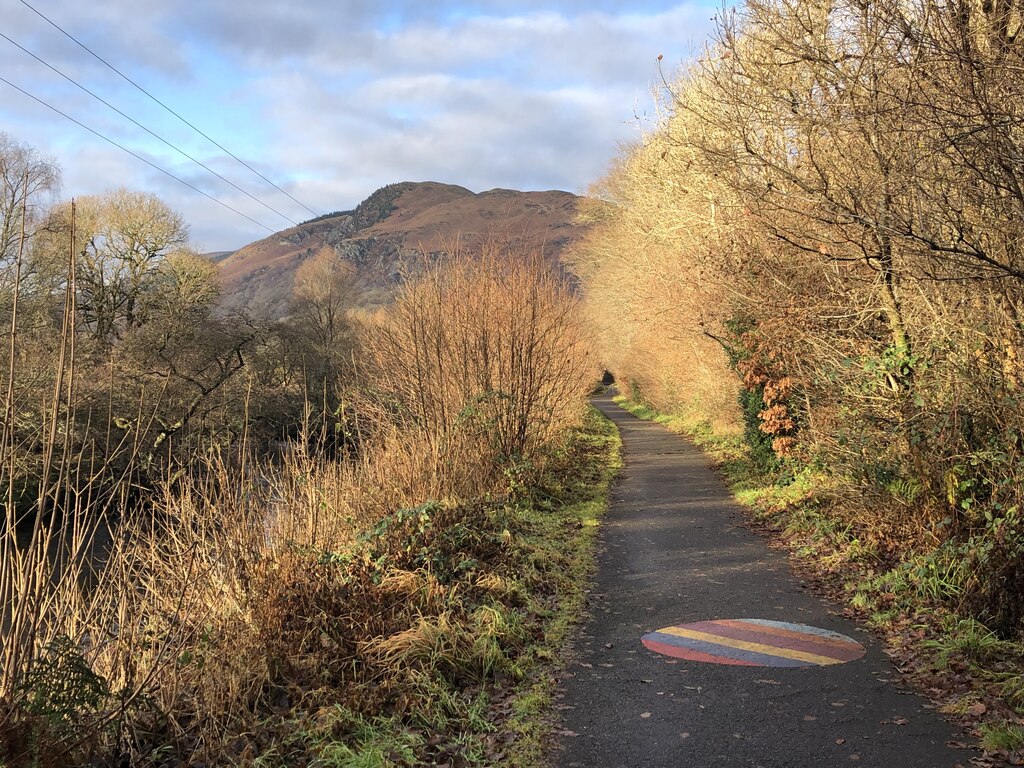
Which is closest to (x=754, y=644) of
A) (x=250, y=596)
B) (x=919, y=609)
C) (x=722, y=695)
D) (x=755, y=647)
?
(x=755, y=647)

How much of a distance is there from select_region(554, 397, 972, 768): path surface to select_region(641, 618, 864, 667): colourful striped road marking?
4.3 inches

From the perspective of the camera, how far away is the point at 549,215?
1415 centimetres

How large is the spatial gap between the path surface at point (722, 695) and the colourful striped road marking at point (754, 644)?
4.3 inches

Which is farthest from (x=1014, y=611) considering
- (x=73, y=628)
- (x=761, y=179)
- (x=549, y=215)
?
(x=549, y=215)

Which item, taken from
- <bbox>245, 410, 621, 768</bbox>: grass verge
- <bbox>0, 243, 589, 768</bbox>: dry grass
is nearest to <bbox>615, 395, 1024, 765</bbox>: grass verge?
<bbox>245, 410, 621, 768</bbox>: grass verge

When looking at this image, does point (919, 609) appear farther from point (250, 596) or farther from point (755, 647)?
point (250, 596)

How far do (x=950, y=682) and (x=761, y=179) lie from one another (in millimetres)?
5869

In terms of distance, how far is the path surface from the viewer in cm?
415


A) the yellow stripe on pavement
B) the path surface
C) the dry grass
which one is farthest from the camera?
the yellow stripe on pavement

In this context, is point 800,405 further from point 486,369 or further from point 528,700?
point 528,700

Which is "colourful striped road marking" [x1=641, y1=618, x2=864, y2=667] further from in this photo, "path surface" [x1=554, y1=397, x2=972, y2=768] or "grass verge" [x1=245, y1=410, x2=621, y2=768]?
"grass verge" [x1=245, y1=410, x2=621, y2=768]

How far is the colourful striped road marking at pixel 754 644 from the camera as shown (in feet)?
17.9

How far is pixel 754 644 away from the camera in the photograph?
19.0ft

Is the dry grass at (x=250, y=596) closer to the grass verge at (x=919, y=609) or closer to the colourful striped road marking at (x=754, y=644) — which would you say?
the colourful striped road marking at (x=754, y=644)
